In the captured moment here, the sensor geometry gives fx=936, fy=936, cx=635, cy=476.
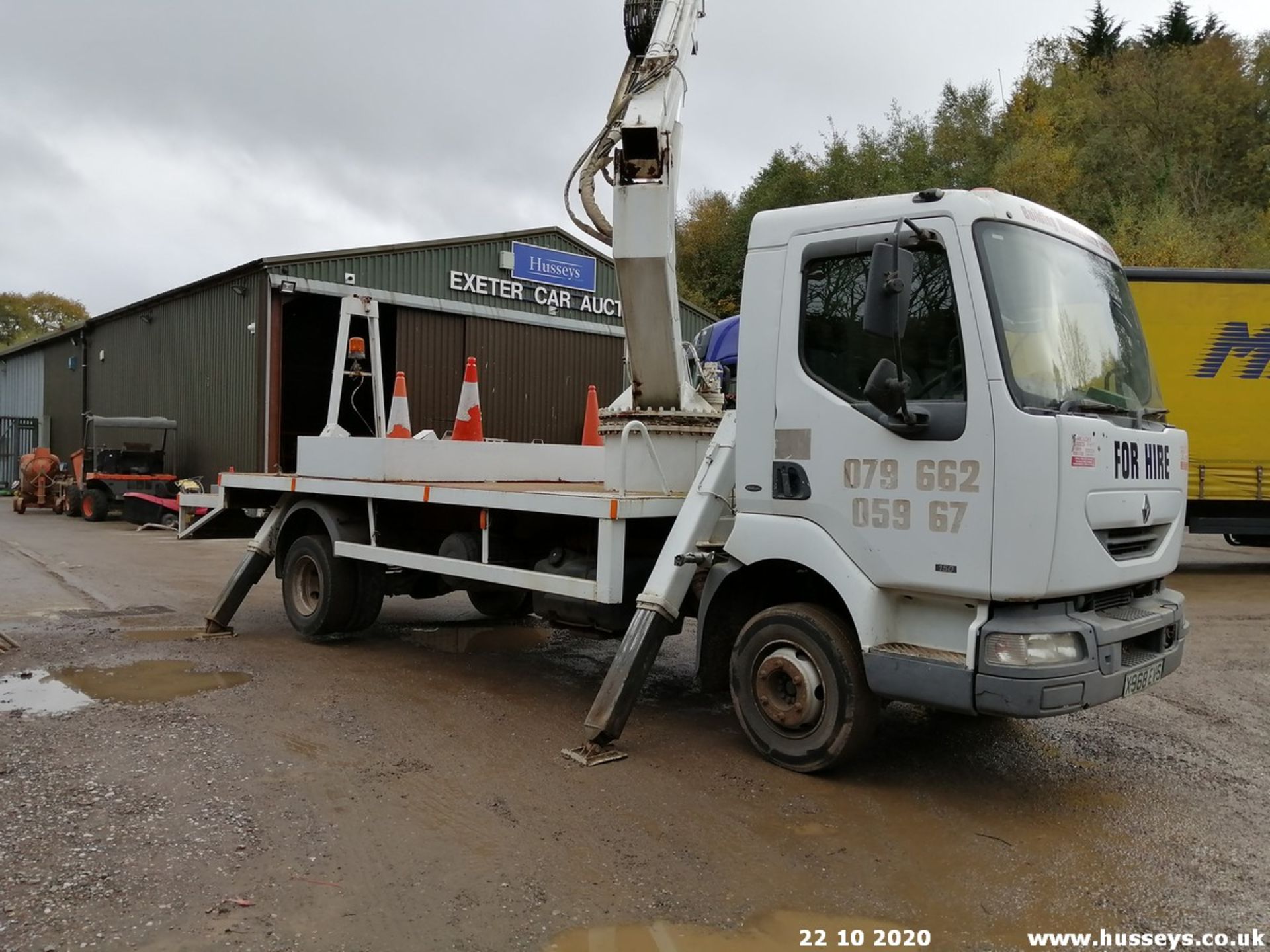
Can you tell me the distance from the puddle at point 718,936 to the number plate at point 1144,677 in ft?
5.50

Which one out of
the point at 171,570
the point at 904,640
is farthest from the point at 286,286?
the point at 904,640

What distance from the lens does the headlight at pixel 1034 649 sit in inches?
152

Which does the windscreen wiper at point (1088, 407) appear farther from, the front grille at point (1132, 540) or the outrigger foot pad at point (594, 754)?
the outrigger foot pad at point (594, 754)

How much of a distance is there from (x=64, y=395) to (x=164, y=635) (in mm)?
25383

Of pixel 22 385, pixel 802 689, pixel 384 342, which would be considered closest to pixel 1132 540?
pixel 802 689

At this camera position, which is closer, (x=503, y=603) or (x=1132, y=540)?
(x=1132, y=540)

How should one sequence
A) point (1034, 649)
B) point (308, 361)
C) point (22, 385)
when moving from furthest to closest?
1. point (22, 385)
2. point (308, 361)
3. point (1034, 649)

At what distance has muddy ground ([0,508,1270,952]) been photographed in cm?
323

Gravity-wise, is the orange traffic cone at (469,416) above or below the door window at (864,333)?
below

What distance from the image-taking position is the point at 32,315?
64.0m

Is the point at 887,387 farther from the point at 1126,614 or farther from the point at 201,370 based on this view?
the point at 201,370

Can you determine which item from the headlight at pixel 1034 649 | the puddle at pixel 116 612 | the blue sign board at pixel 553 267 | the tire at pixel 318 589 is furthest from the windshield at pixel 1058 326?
the blue sign board at pixel 553 267

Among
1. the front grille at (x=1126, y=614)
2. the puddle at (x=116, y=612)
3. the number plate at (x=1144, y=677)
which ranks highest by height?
the front grille at (x=1126, y=614)

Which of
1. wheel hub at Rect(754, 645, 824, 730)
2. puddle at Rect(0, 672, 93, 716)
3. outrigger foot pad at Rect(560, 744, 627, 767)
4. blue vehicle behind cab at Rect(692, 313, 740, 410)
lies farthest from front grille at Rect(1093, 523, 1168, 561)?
puddle at Rect(0, 672, 93, 716)
